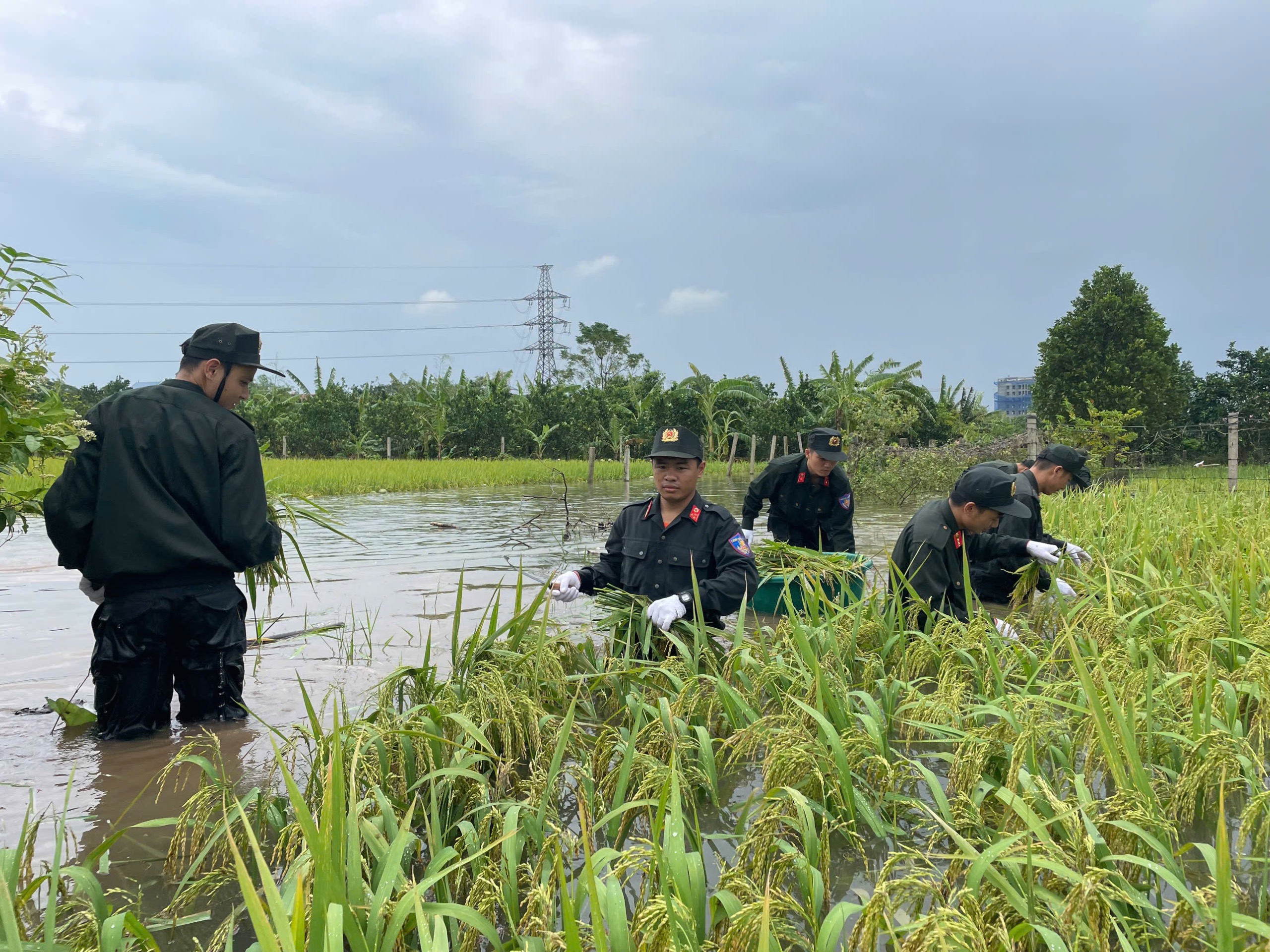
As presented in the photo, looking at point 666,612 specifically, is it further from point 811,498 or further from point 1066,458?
point 1066,458

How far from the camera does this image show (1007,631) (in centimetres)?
376

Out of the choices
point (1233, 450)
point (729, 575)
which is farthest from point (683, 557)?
point (1233, 450)

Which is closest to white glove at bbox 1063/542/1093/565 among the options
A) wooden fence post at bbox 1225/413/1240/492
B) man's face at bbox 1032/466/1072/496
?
man's face at bbox 1032/466/1072/496

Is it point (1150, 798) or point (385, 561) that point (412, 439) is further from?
point (1150, 798)

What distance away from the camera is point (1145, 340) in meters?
25.1

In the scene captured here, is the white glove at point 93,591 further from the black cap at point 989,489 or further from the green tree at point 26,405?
the black cap at point 989,489

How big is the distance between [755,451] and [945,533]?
28.2 meters

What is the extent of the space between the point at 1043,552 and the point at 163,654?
4263 mm

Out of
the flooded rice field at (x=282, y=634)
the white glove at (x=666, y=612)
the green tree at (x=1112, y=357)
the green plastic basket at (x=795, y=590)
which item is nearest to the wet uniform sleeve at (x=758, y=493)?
the green plastic basket at (x=795, y=590)

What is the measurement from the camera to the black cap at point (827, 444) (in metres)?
5.98

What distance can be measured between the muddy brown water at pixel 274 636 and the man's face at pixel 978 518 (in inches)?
75.3

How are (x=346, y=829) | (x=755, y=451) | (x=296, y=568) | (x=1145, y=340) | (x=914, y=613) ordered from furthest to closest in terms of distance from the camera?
1. (x=755, y=451)
2. (x=1145, y=340)
3. (x=296, y=568)
4. (x=914, y=613)
5. (x=346, y=829)

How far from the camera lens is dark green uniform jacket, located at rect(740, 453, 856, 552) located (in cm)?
620

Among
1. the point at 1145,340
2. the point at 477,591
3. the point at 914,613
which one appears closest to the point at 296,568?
the point at 477,591
